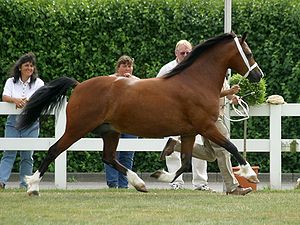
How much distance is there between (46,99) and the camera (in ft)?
44.6

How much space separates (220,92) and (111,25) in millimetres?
5275

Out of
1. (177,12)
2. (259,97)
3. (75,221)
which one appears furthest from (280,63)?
(75,221)

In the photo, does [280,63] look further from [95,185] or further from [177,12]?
[95,185]

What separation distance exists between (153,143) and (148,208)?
3.82 metres

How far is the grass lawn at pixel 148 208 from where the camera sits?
10547 millimetres

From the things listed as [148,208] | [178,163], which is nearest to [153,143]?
[178,163]

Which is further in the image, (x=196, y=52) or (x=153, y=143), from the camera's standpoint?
(x=153, y=143)

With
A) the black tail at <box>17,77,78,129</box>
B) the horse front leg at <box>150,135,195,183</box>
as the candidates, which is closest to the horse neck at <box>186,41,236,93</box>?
the horse front leg at <box>150,135,195,183</box>

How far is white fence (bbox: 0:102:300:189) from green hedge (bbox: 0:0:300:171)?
105 inches

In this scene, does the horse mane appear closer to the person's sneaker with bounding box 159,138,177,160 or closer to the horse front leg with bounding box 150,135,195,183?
the horse front leg with bounding box 150,135,195,183

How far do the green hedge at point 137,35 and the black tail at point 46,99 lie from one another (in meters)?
4.40

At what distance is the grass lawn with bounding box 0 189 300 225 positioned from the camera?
10547 mm

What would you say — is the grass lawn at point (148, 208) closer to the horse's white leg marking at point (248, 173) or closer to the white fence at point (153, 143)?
the horse's white leg marking at point (248, 173)

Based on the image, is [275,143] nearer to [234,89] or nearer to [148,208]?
[234,89]
